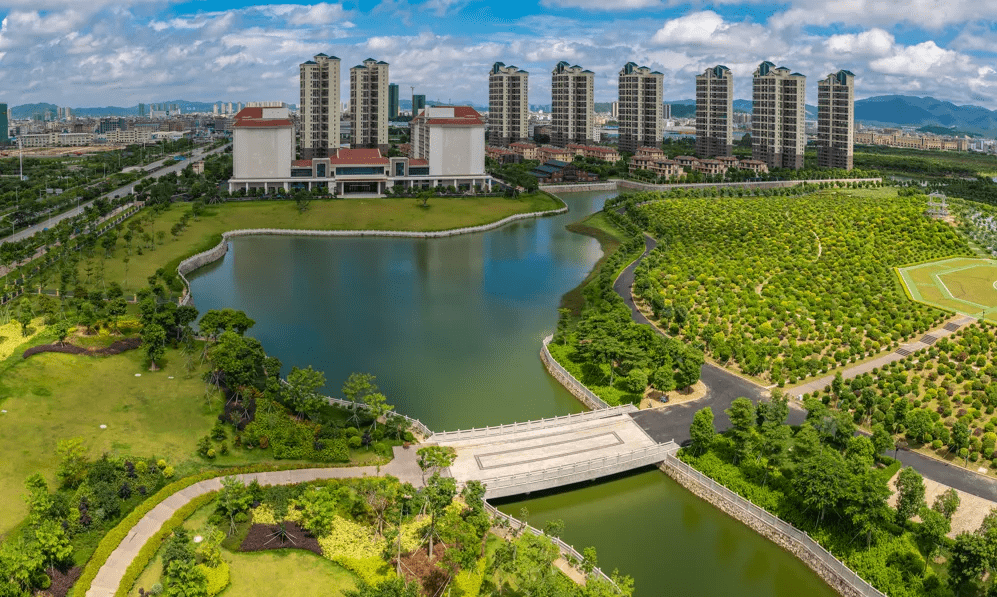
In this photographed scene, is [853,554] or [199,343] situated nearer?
[853,554]

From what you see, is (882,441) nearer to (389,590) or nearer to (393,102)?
(389,590)

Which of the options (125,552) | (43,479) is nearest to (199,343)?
(43,479)

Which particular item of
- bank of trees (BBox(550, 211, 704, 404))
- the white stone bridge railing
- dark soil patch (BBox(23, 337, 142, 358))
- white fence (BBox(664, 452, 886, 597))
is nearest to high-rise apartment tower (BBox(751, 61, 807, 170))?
bank of trees (BBox(550, 211, 704, 404))

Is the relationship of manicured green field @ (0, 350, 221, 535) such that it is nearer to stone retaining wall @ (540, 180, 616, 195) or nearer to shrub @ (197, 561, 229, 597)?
shrub @ (197, 561, 229, 597)

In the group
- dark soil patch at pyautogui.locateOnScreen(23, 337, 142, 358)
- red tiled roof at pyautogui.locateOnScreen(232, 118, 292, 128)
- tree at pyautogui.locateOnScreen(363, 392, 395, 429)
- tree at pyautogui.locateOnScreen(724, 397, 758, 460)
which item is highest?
red tiled roof at pyautogui.locateOnScreen(232, 118, 292, 128)

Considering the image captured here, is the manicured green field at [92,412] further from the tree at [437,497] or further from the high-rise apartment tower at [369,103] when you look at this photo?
the high-rise apartment tower at [369,103]

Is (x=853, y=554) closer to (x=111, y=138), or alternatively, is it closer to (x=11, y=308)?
(x=11, y=308)
